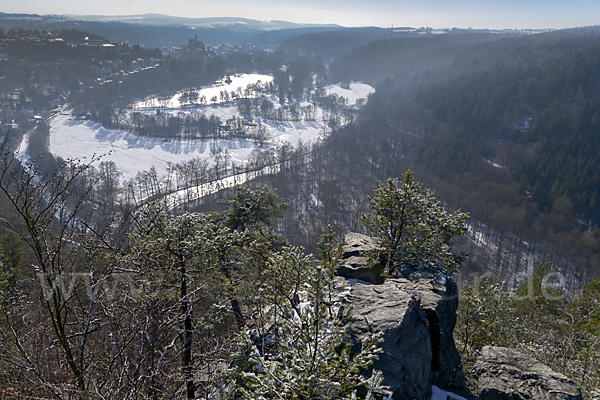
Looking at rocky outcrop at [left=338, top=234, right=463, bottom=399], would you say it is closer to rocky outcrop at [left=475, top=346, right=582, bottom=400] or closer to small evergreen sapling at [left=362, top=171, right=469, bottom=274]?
small evergreen sapling at [left=362, top=171, right=469, bottom=274]

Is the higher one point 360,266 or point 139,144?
point 360,266

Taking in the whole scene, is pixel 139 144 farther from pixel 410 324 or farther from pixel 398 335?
pixel 398 335

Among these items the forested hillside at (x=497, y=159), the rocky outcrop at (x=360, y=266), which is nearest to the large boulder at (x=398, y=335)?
the rocky outcrop at (x=360, y=266)

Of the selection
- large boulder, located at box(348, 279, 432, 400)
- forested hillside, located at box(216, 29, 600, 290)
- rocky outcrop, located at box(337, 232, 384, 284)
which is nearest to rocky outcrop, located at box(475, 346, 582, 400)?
large boulder, located at box(348, 279, 432, 400)

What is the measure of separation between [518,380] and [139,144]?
12327 centimetres

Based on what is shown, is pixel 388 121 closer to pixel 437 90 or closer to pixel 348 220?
pixel 437 90

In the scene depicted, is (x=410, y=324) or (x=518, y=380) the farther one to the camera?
(x=518, y=380)

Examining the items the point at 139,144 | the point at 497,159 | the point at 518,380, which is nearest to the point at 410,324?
the point at 518,380

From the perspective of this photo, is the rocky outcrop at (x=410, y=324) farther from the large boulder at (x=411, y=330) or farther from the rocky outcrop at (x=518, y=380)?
the rocky outcrop at (x=518, y=380)

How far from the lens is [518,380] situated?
11539 mm

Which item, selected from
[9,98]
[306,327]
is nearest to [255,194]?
[306,327]

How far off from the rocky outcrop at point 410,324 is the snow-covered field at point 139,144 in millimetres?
89290

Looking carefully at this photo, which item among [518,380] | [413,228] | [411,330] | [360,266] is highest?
[413,228]

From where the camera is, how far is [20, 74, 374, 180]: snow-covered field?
10054 cm
